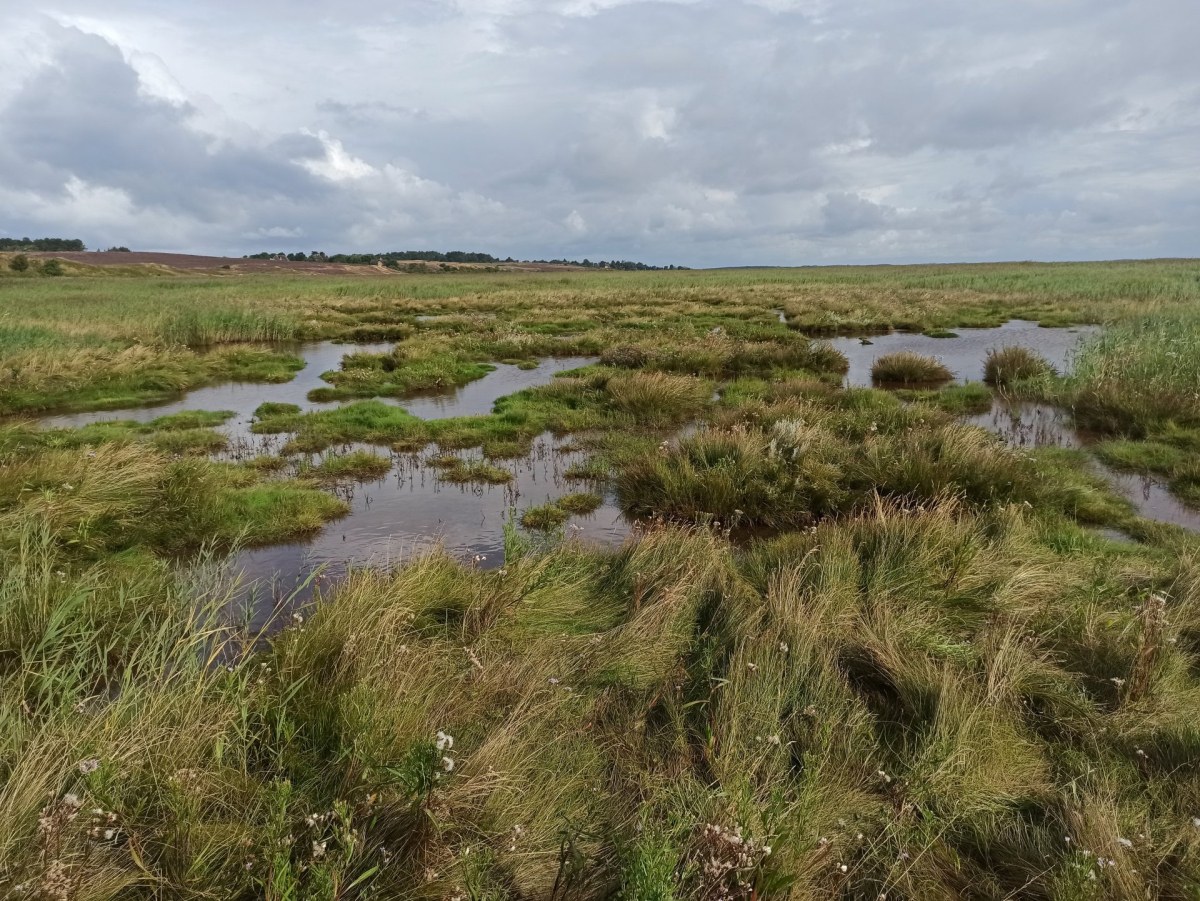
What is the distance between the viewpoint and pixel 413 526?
25.4 feet

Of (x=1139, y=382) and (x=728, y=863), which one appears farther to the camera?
→ (x=1139, y=382)

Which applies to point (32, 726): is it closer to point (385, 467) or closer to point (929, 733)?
point (929, 733)

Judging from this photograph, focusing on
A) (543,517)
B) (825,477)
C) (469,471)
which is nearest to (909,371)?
(825,477)

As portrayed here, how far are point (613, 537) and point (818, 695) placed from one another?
3868 millimetres

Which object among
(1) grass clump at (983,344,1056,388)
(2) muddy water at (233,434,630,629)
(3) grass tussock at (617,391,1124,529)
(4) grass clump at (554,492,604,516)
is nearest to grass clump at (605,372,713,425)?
(2) muddy water at (233,434,630,629)

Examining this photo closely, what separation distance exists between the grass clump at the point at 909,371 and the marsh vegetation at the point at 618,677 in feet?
19.8

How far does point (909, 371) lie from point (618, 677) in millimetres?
14955

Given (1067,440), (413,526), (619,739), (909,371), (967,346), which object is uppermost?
(967,346)

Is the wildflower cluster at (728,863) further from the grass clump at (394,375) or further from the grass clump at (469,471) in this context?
the grass clump at (394,375)

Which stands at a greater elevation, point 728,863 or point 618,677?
point 728,863

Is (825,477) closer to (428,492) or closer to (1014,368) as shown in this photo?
(428,492)

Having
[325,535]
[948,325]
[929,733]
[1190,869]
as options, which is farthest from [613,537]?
[948,325]

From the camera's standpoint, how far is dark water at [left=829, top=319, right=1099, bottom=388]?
1803cm

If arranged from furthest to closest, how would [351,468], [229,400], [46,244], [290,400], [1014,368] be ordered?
[46,244] → [1014,368] → [229,400] → [290,400] → [351,468]
